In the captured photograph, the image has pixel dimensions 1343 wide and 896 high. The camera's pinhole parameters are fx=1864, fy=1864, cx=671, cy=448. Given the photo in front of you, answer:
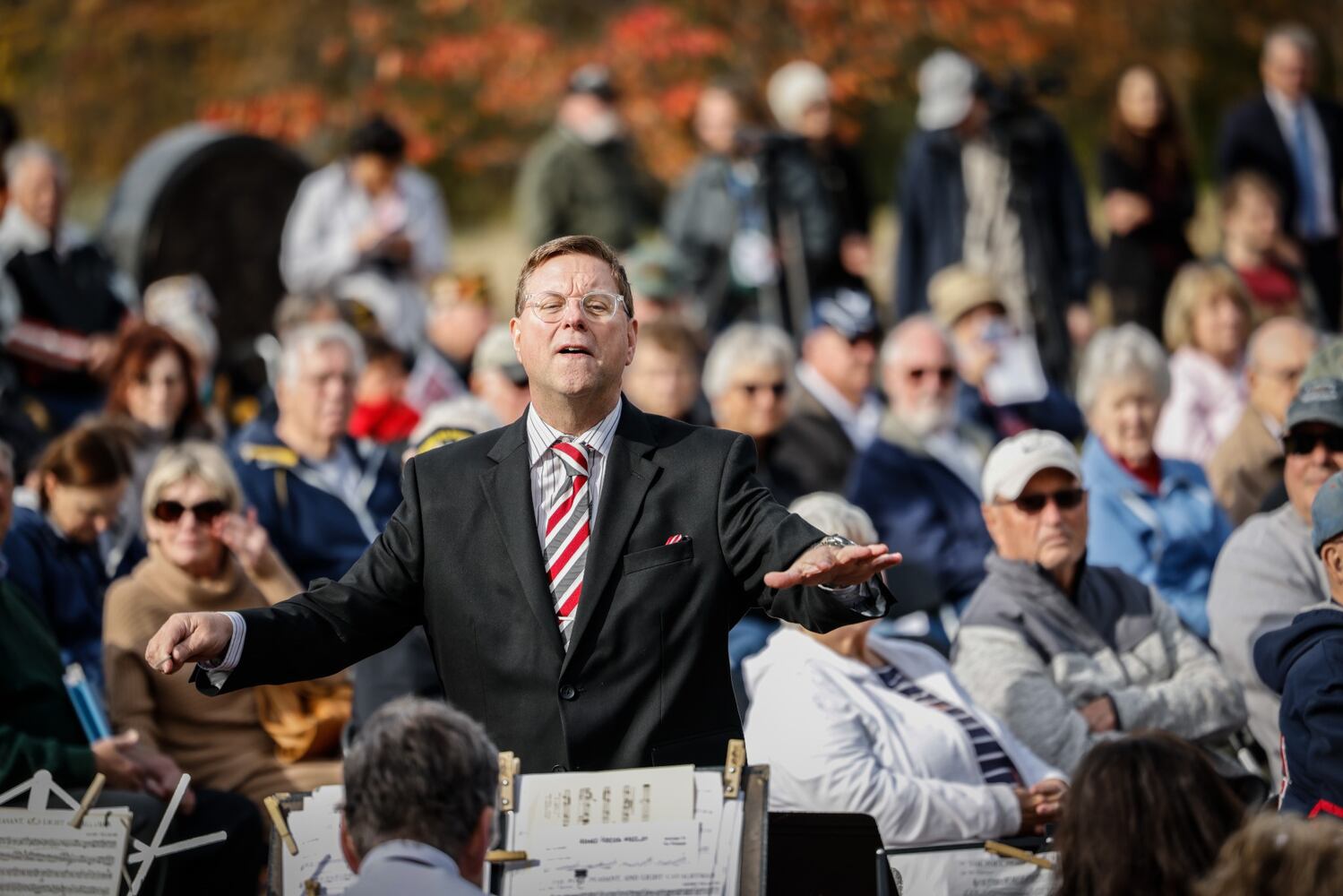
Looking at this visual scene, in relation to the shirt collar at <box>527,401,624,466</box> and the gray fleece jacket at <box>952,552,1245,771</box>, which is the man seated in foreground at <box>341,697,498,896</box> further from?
the gray fleece jacket at <box>952,552,1245,771</box>

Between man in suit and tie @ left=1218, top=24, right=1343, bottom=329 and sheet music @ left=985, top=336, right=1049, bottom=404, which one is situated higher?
man in suit and tie @ left=1218, top=24, right=1343, bottom=329

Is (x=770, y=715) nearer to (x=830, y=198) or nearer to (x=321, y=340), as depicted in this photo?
(x=321, y=340)

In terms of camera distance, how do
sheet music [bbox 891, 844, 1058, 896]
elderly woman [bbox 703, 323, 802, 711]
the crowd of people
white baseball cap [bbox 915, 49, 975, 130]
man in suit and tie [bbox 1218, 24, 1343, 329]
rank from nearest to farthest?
1. sheet music [bbox 891, 844, 1058, 896]
2. the crowd of people
3. elderly woman [bbox 703, 323, 802, 711]
4. white baseball cap [bbox 915, 49, 975, 130]
5. man in suit and tie [bbox 1218, 24, 1343, 329]

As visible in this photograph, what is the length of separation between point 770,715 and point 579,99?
6.71m

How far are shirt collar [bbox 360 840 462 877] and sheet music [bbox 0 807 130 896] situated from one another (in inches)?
46.7

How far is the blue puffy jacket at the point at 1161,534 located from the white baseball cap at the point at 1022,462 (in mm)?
972

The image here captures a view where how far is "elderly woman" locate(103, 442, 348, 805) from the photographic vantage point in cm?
603

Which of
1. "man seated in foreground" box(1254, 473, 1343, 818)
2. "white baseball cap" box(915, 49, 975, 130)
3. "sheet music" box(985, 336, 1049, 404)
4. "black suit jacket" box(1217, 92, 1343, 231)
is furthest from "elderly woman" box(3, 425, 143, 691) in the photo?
"black suit jacket" box(1217, 92, 1343, 231)

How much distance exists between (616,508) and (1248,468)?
178 inches

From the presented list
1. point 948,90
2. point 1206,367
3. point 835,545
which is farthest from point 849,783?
point 948,90

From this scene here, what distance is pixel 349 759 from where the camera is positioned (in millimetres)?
3326

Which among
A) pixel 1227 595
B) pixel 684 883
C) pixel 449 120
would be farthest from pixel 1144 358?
pixel 449 120

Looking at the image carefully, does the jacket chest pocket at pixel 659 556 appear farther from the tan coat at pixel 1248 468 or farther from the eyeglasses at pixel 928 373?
the tan coat at pixel 1248 468

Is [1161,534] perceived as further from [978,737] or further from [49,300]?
[49,300]
